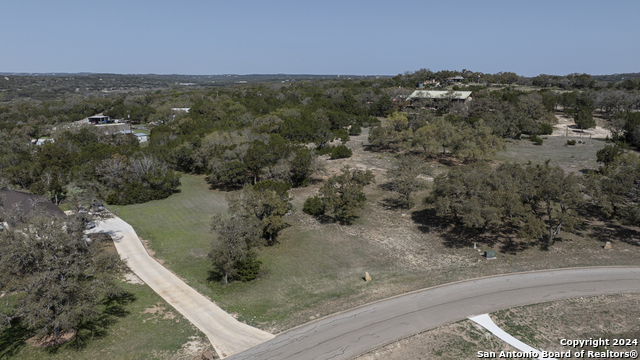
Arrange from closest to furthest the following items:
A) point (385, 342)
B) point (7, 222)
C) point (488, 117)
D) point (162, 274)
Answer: point (385, 342), point (7, 222), point (162, 274), point (488, 117)

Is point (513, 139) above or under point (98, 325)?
above

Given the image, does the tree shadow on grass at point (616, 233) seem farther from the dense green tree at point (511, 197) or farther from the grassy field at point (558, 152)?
the grassy field at point (558, 152)

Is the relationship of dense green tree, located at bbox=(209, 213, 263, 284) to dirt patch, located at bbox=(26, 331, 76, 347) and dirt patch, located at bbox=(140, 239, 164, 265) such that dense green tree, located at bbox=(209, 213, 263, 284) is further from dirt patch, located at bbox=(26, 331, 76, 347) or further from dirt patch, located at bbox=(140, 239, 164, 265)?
dirt patch, located at bbox=(26, 331, 76, 347)

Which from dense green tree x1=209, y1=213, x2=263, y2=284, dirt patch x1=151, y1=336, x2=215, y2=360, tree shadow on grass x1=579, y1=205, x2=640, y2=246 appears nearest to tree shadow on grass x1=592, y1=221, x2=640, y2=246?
tree shadow on grass x1=579, y1=205, x2=640, y2=246

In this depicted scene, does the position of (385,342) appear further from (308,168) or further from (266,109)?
Answer: (266,109)

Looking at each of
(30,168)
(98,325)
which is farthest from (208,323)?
(30,168)

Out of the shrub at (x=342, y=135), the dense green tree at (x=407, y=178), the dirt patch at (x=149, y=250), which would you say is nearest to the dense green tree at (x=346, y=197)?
the dense green tree at (x=407, y=178)
